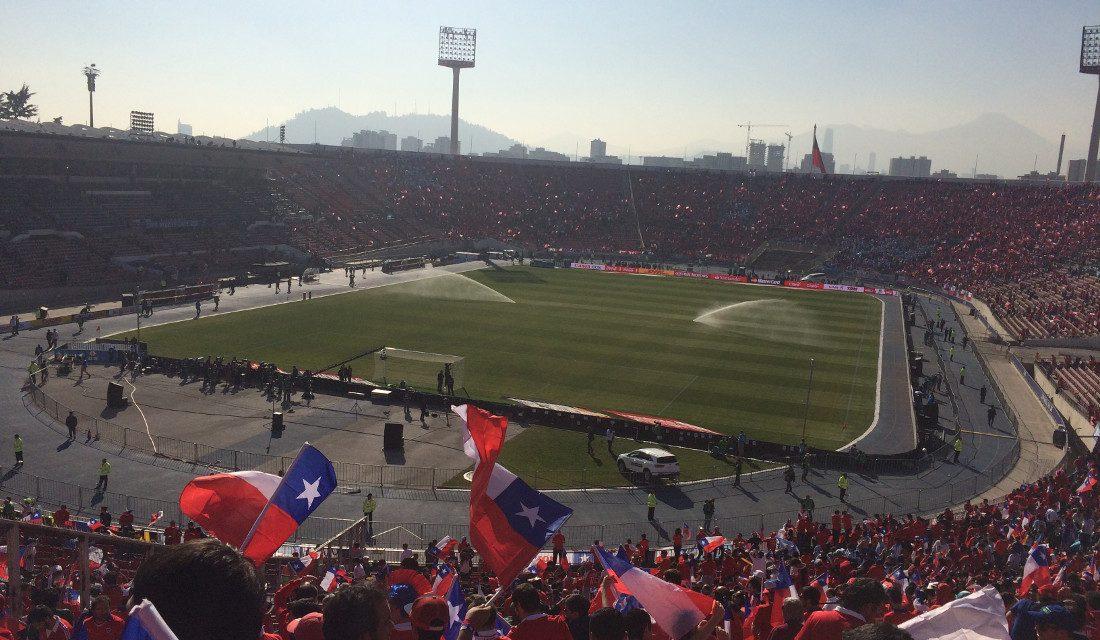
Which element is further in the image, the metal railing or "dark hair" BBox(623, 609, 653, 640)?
the metal railing

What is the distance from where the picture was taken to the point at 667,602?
25.2 feet

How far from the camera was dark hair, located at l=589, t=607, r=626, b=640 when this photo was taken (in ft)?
18.0

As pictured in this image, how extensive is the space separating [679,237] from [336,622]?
11135cm

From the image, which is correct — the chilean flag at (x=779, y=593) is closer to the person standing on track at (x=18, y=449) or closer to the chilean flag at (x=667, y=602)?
the chilean flag at (x=667, y=602)

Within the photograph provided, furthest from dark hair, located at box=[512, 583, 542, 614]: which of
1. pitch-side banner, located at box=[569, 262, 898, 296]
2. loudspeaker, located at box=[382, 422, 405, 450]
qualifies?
pitch-side banner, located at box=[569, 262, 898, 296]

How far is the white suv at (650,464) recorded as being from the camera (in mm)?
29891

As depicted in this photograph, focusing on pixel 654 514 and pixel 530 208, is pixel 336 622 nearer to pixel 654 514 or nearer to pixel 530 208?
pixel 654 514

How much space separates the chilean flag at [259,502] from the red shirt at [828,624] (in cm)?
494

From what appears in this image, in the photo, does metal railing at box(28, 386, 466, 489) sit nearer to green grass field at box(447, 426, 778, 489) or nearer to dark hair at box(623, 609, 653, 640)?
green grass field at box(447, 426, 778, 489)

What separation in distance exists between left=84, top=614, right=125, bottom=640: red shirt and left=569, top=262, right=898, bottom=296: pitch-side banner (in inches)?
3274

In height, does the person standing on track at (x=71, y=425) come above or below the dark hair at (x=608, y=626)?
below

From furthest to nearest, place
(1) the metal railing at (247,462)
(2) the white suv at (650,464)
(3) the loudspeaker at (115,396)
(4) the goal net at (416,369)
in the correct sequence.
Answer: (4) the goal net at (416,369) < (3) the loudspeaker at (115,396) < (2) the white suv at (650,464) < (1) the metal railing at (247,462)

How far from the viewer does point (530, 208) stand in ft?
400

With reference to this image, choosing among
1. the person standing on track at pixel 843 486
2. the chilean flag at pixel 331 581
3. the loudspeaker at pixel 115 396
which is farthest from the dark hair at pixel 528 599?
the loudspeaker at pixel 115 396
